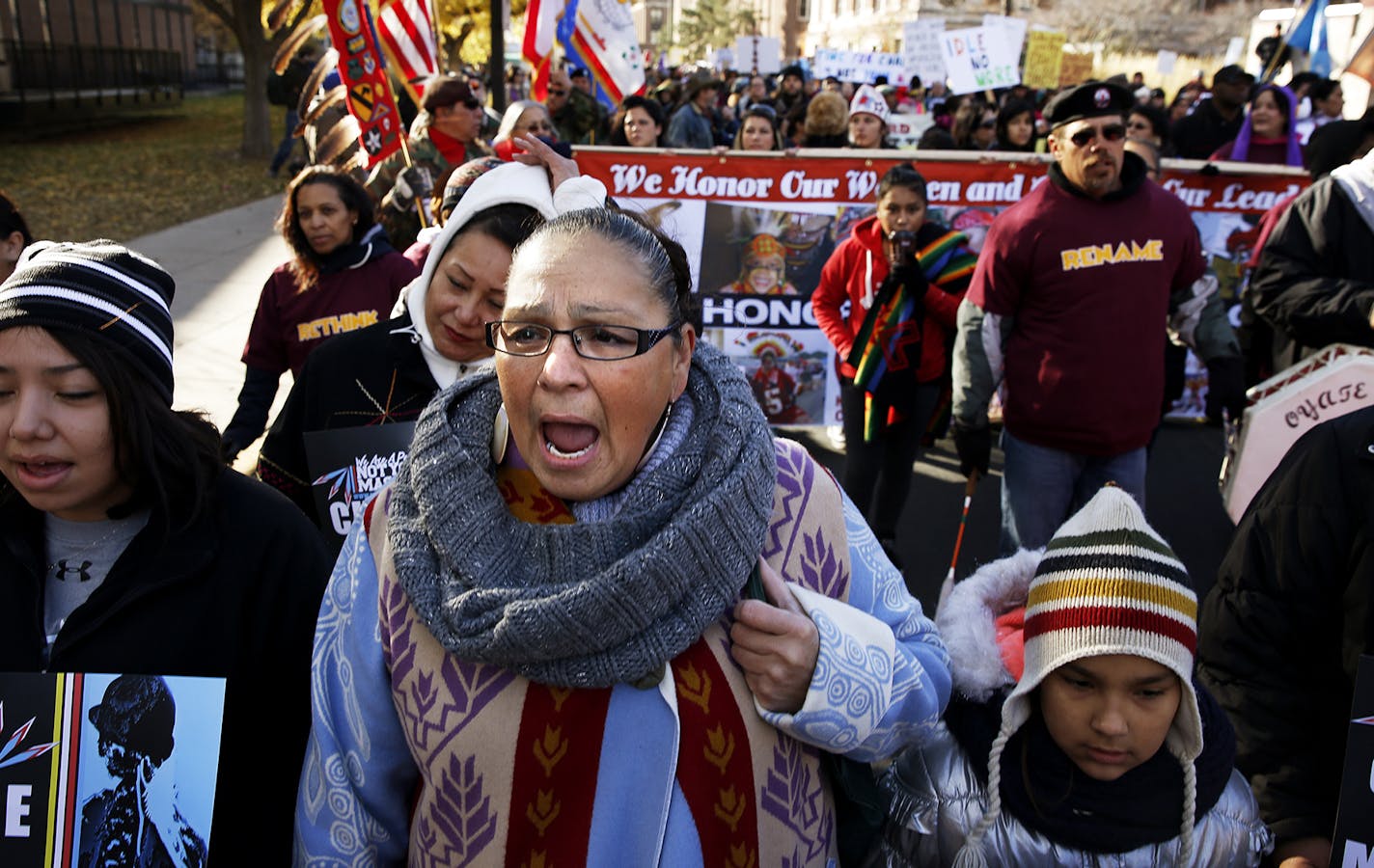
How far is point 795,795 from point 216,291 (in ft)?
32.6

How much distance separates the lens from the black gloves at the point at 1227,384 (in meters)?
4.07

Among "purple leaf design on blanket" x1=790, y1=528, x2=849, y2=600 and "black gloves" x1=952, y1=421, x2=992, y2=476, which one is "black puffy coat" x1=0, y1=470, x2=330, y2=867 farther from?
"black gloves" x1=952, y1=421, x2=992, y2=476

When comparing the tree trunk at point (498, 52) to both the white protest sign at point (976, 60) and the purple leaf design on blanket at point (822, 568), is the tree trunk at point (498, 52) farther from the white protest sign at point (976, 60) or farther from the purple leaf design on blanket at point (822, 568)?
the purple leaf design on blanket at point (822, 568)

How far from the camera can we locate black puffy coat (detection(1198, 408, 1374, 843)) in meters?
1.79

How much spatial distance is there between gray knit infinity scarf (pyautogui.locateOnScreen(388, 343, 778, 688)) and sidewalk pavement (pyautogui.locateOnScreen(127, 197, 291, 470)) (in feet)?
11.0

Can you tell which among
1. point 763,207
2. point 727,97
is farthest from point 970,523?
point 727,97

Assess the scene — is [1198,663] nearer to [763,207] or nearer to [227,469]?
[227,469]

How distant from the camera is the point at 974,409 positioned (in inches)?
162

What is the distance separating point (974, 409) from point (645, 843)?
292 cm

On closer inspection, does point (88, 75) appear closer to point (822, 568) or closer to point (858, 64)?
point (858, 64)

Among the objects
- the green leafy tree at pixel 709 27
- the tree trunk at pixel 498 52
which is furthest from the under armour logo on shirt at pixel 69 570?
the green leafy tree at pixel 709 27

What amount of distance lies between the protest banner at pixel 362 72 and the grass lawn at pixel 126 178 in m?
7.98

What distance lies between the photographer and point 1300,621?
1.88 metres

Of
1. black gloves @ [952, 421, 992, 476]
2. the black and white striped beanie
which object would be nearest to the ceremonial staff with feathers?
black gloves @ [952, 421, 992, 476]
